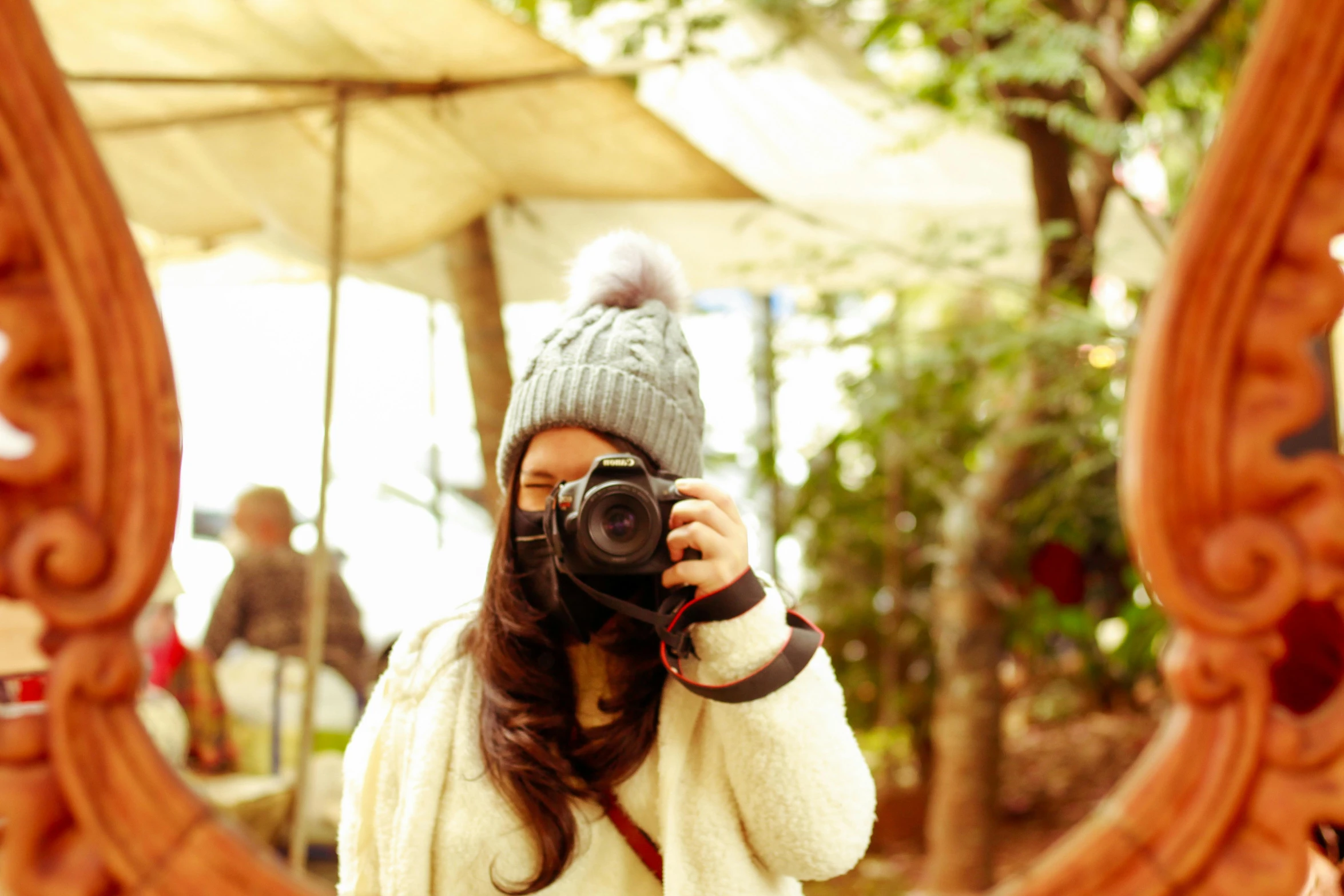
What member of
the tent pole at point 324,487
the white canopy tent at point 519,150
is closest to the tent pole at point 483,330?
the white canopy tent at point 519,150

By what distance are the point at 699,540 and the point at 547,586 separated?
0.16m

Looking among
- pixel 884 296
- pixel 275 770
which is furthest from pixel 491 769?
pixel 884 296

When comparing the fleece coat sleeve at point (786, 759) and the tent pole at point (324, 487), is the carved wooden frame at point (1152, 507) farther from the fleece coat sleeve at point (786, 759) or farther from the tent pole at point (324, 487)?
the tent pole at point (324, 487)

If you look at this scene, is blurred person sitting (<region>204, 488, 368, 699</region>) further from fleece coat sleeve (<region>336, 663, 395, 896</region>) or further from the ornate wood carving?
the ornate wood carving

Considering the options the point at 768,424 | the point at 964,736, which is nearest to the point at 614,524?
the point at 964,736

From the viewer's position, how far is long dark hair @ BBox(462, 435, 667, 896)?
71 centimetres

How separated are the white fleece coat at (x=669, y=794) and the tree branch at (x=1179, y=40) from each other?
1.52 metres

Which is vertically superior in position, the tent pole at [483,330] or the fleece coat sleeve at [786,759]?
the tent pole at [483,330]

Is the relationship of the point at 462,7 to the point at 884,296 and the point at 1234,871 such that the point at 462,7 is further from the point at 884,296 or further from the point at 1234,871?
the point at 884,296

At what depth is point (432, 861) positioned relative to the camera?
709 mm

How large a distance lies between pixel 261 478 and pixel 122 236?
252cm

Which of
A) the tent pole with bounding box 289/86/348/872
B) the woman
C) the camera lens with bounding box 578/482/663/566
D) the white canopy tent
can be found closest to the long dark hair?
the woman

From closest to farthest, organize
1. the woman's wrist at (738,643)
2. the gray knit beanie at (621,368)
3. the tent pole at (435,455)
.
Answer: the woman's wrist at (738,643) → the gray knit beanie at (621,368) → the tent pole at (435,455)

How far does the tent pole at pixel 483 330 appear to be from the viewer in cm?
204
